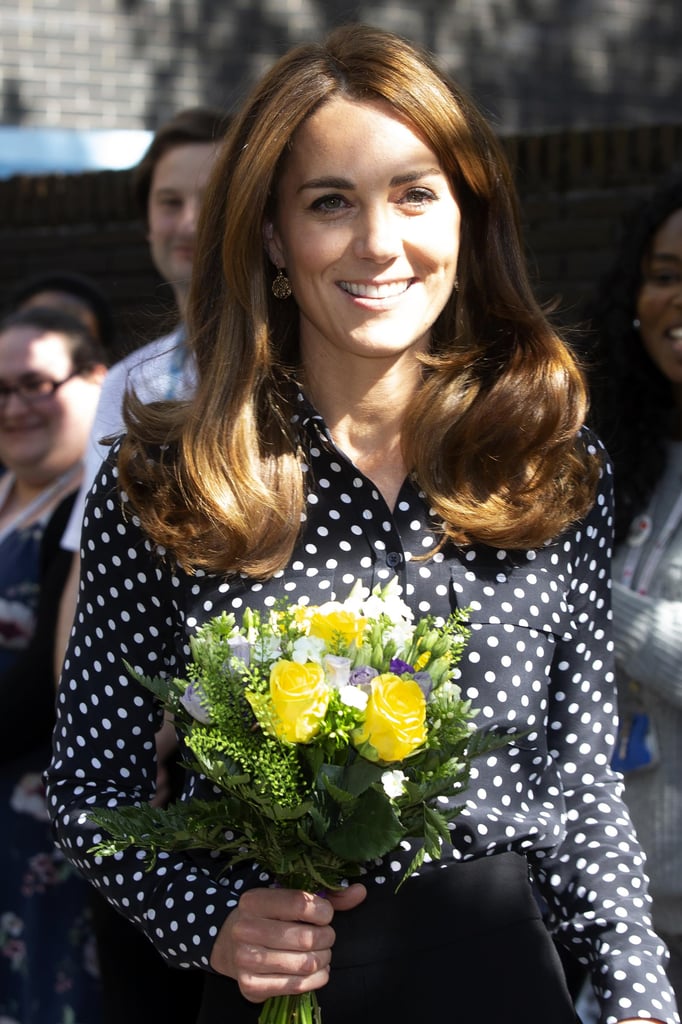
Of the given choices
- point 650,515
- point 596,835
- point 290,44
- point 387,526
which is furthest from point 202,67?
point 596,835

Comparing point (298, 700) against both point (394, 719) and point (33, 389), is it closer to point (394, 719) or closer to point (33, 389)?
point (394, 719)

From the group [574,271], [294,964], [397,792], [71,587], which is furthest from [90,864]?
[574,271]

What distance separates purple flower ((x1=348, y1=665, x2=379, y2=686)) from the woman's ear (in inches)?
35.2

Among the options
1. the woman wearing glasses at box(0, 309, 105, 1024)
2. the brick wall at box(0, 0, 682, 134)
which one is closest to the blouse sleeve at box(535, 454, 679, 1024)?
the woman wearing glasses at box(0, 309, 105, 1024)

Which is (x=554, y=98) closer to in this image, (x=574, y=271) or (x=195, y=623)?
(x=574, y=271)

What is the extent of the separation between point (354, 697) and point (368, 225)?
851 millimetres

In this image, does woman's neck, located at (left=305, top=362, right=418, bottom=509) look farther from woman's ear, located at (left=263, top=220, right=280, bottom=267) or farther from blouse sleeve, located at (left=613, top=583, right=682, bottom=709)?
blouse sleeve, located at (left=613, top=583, right=682, bottom=709)

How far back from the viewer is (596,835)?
7.39 ft

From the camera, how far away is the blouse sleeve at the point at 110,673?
224cm

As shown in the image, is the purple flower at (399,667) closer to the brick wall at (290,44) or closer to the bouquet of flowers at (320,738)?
the bouquet of flowers at (320,738)

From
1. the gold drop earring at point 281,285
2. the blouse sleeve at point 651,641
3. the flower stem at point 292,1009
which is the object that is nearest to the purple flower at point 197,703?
the flower stem at point 292,1009

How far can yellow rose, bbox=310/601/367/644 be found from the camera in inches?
74.9

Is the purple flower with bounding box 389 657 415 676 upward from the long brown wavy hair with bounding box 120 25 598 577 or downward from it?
downward

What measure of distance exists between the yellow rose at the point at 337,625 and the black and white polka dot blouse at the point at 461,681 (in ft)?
0.97
